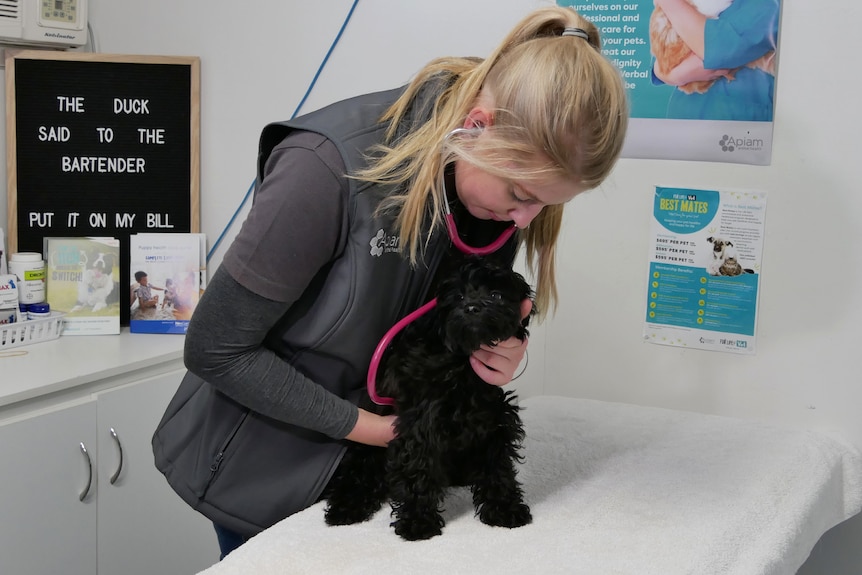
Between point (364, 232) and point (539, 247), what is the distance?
0.34 m

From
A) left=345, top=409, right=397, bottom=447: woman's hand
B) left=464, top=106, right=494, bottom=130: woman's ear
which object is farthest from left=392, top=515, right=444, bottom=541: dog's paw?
left=464, top=106, right=494, bottom=130: woman's ear

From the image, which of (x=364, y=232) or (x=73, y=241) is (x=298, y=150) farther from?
(x=73, y=241)

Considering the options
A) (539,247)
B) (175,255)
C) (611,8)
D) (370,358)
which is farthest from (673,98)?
(175,255)

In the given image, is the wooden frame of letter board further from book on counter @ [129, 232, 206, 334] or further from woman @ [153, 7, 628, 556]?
woman @ [153, 7, 628, 556]

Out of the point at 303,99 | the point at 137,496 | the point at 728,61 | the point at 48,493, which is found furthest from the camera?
the point at 303,99

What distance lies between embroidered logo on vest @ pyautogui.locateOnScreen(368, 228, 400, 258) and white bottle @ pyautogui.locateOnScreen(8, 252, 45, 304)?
1.43 m

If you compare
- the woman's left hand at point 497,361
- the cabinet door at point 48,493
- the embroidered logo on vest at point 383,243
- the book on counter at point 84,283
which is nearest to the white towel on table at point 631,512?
the woman's left hand at point 497,361

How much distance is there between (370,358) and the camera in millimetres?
1260

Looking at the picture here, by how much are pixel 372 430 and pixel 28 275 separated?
138cm

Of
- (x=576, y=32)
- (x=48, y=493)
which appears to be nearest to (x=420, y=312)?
(x=576, y=32)

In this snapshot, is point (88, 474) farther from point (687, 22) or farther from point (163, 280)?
point (687, 22)

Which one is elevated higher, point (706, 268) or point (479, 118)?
point (479, 118)

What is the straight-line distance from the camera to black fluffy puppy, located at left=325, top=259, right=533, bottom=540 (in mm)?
1175

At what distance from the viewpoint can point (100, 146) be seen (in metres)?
2.38
